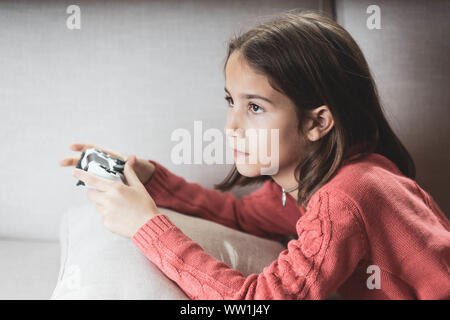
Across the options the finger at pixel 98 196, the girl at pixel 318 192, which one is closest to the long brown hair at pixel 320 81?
the girl at pixel 318 192

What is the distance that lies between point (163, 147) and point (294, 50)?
42 cm

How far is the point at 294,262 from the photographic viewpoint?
66cm

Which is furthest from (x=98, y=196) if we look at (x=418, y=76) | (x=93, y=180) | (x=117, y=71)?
(x=418, y=76)

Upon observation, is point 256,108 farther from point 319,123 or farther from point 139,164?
point 139,164

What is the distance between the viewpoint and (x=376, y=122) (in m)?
0.83

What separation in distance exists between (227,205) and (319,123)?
1.05ft

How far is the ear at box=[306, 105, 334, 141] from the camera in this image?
0.78 m

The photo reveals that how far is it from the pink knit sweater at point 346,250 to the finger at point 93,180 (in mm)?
107

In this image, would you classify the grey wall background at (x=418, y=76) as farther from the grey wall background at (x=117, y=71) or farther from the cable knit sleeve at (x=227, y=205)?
the cable knit sleeve at (x=227, y=205)

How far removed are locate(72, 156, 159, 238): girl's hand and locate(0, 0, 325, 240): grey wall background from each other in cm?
28

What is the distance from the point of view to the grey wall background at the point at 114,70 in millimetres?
1046

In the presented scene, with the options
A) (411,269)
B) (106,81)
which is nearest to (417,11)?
(411,269)

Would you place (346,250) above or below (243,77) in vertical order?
below
